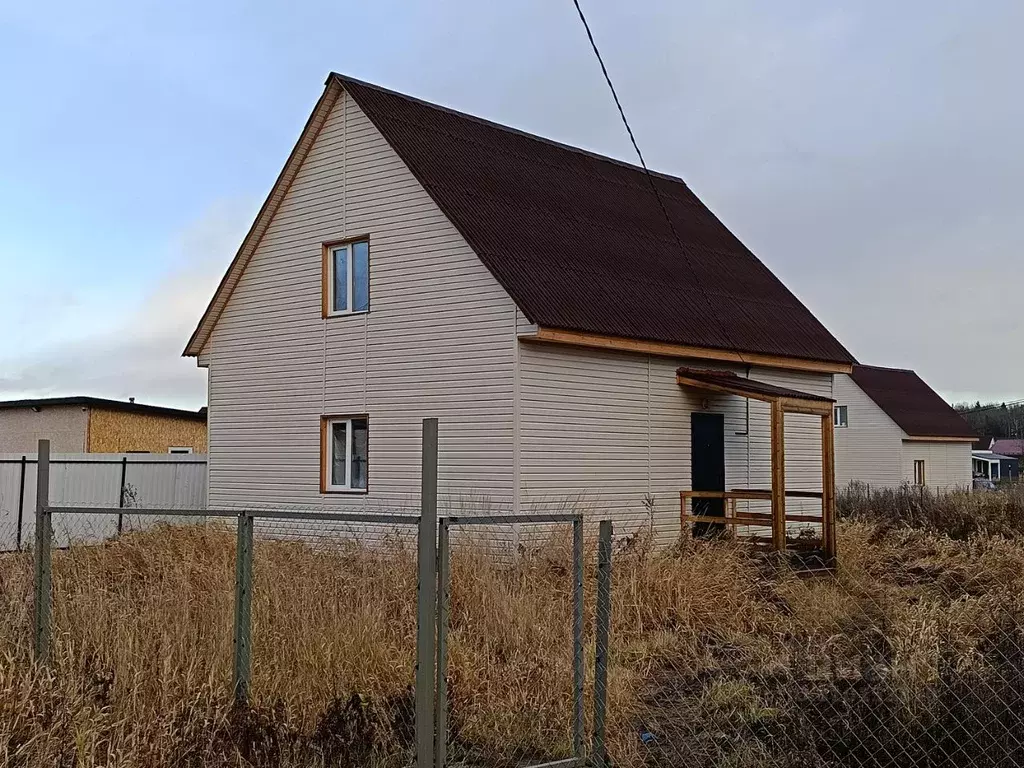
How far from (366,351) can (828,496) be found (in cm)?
719

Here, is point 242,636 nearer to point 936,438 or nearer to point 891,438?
point 891,438

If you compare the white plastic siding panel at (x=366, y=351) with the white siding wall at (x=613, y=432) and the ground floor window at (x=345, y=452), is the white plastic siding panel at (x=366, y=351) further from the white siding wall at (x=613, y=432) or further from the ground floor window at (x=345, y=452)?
the white siding wall at (x=613, y=432)

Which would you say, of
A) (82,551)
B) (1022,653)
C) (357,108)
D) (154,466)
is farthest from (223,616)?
(154,466)

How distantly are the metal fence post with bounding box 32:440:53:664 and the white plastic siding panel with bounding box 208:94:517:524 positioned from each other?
7.34 meters

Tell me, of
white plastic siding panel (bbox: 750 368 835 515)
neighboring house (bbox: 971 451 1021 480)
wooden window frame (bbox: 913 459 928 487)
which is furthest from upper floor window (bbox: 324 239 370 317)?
neighboring house (bbox: 971 451 1021 480)

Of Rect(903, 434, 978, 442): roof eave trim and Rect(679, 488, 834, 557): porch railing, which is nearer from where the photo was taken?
Rect(679, 488, 834, 557): porch railing

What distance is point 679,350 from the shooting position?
16422mm

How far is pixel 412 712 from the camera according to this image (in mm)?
6750

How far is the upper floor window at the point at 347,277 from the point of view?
17109mm

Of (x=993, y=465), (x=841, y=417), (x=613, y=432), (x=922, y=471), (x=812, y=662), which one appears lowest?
(x=812, y=662)

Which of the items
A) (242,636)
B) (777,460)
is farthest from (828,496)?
(242,636)

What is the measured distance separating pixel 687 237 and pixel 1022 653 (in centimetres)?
1502

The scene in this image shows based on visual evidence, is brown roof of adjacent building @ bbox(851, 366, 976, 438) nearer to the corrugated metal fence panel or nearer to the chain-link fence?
the corrugated metal fence panel

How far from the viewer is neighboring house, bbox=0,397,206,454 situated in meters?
26.3
